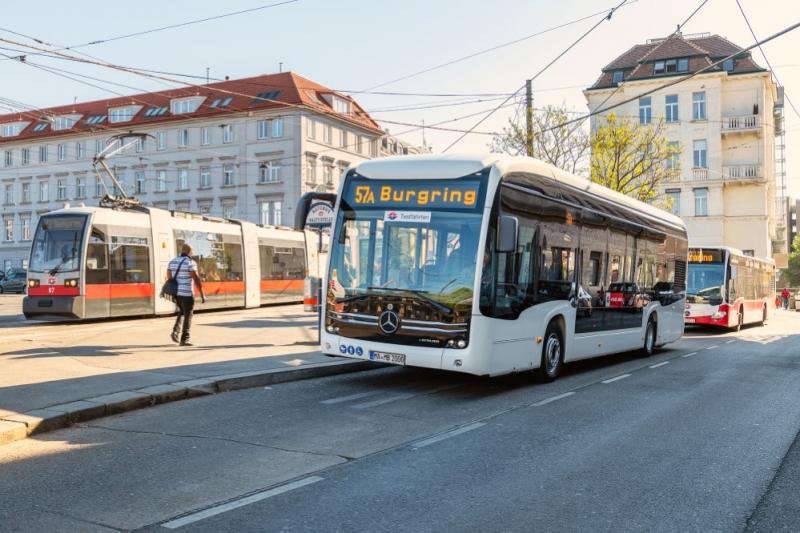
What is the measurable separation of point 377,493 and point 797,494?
2.95 m

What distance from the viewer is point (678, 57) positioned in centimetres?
5125

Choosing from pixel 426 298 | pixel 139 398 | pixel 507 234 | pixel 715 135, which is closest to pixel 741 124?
pixel 715 135

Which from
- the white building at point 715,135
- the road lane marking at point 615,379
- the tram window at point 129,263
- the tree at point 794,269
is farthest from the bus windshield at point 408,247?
the tree at point 794,269

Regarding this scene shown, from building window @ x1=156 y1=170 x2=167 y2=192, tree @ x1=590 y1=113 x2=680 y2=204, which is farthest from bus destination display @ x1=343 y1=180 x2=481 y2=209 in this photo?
building window @ x1=156 y1=170 x2=167 y2=192

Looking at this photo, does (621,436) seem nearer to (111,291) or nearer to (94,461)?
(94,461)

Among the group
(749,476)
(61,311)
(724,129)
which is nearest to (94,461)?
(749,476)

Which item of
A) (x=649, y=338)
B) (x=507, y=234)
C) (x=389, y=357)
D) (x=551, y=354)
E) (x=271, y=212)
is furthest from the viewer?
(x=271, y=212)

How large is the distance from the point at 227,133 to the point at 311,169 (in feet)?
25.4

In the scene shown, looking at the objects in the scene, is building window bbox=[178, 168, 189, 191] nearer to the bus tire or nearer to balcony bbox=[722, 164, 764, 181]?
balcony bbox=[722, 164, 764, 181]

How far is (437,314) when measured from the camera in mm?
9211

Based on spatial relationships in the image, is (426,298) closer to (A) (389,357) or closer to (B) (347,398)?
(A) (389,357)

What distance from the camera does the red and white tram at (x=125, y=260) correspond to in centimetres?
1908

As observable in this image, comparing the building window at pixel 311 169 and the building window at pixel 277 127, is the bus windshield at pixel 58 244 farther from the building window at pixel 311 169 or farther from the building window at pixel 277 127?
the building window at pixel 277 127

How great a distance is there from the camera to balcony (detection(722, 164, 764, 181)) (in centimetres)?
5063
